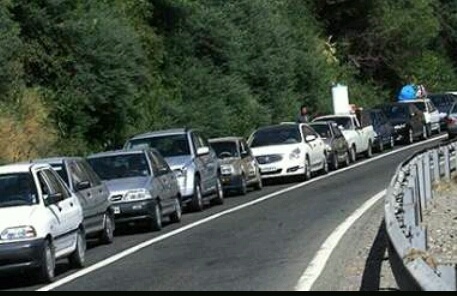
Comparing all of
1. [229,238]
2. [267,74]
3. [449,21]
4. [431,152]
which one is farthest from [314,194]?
[449,21]

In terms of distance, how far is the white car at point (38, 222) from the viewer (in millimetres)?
14273

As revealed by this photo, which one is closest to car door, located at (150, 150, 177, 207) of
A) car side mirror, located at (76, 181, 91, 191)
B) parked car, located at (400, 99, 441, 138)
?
car side mirror, located at (76, 181, 91, 191)

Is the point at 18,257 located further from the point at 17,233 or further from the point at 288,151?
the point at 288,151

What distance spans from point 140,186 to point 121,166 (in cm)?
129

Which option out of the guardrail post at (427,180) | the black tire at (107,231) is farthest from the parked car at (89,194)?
the guardrail post at (427,180)

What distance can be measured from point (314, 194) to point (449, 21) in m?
63.1

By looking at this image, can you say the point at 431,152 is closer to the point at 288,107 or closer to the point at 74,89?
the point at 74,89

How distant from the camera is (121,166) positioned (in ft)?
72.9

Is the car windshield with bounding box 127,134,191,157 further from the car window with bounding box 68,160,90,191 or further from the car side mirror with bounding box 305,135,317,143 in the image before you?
the car side mirror with bounding box 305,135,317,143

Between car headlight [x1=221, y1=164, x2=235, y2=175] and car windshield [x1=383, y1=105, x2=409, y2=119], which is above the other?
car windshield [x1=383, y1=105, x2=409, y2=119]

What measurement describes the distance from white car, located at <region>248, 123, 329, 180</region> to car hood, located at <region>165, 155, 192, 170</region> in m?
7.52

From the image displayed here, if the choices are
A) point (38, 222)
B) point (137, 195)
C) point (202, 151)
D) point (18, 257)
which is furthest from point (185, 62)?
point (18, 257)

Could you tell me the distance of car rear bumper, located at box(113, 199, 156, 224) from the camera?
814 inches

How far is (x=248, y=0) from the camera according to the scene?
49.9 meters
